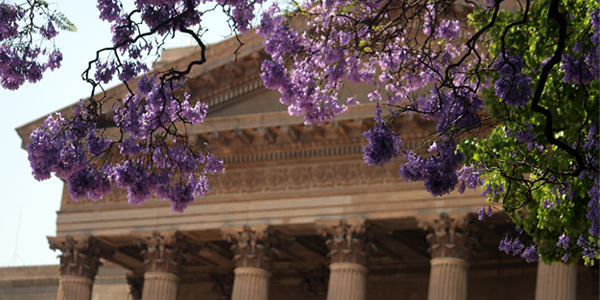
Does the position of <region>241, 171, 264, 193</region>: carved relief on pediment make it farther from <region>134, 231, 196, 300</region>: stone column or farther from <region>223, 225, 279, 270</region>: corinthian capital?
<region>134, 231, 196, 300</region>: stone column

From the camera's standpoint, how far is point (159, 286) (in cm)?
2594

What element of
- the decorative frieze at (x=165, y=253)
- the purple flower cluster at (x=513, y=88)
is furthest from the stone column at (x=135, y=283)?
the purple flower cluster at (x=513, y=88)

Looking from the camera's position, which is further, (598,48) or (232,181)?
(232,181)

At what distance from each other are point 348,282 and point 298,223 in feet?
6.78

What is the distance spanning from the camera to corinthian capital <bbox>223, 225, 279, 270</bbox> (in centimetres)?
2488

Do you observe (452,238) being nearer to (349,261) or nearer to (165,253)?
(349,261)

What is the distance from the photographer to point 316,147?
81.1ft

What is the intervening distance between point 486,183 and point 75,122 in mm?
6332

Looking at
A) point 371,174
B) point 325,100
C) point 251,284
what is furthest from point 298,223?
point 325,100

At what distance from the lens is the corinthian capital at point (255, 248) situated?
24.9 meters

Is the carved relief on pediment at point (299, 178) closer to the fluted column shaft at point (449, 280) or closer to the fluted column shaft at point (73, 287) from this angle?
the fluted column shaft at point (449, 280)

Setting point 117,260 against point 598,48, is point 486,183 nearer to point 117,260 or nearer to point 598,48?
point 598,48

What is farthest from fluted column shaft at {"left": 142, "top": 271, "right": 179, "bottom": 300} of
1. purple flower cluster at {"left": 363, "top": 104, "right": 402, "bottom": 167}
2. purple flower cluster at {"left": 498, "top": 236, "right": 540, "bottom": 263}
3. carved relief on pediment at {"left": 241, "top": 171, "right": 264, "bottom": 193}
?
purple flower cluster at {"left": 363, "top": 104, "right": 402, "bottom": 167}

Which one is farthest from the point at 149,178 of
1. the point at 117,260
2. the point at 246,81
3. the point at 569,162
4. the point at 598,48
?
the point at 117,260
